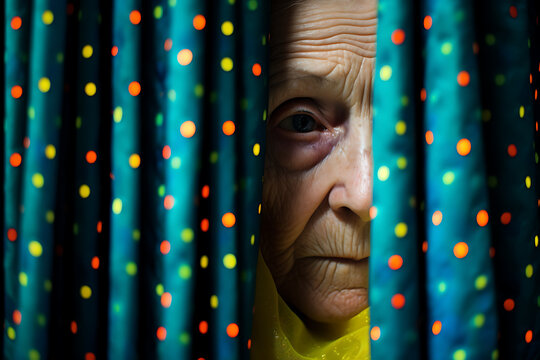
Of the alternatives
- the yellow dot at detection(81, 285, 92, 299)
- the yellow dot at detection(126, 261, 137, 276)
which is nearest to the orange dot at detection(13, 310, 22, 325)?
the yellow dot at detection(81, 285, 92, 299)

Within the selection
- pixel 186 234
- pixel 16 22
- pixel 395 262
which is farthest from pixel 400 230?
pixel 16 22

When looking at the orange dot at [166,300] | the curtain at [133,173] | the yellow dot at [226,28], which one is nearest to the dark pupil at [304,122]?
the curtain at [133,173]

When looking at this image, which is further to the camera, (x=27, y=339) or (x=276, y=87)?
(x=276, y=87)

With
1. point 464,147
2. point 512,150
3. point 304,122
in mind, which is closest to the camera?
point 464,147

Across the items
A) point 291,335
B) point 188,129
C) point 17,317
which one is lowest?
point 291,335

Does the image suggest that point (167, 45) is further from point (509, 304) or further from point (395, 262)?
point (509, 304)

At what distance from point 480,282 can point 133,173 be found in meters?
0.68

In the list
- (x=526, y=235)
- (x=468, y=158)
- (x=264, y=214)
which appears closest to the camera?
(x=468, y=158)

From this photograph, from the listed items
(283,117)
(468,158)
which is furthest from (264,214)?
(468,158)

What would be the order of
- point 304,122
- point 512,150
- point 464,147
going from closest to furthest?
point 464,147 → point 512,150 → point 304,122

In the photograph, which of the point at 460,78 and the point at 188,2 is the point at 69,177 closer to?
the point at 188,2

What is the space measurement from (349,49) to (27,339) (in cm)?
86

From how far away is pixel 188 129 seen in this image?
0.95 m

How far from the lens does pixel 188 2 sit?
37.1 inches
